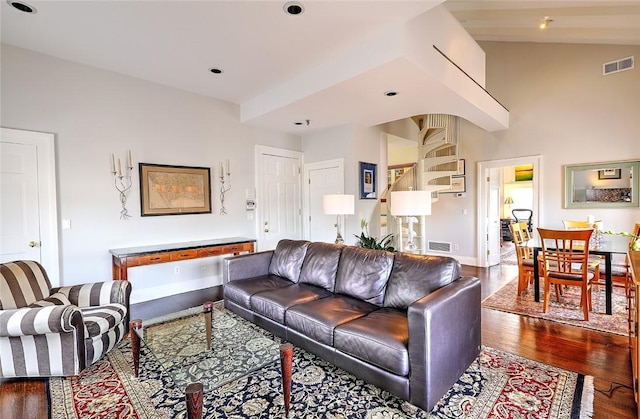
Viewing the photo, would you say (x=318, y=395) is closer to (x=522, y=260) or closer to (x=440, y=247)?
(x=522, y=260)

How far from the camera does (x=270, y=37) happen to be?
300 cm

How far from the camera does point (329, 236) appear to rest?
5.45 m

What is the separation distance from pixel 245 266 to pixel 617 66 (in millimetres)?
6038

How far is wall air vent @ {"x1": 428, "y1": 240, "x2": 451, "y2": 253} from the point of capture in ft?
20.8

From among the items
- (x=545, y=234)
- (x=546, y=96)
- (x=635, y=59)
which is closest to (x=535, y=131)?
(x=546, y=96)

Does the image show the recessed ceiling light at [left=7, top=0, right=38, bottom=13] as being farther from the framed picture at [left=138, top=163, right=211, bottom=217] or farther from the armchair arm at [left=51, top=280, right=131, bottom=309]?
the armchair arm at [left=51, top=280, right=131, bottom=309]

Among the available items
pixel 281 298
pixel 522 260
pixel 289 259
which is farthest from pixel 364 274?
pixel 522 260

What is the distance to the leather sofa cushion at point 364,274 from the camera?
8.32 ft

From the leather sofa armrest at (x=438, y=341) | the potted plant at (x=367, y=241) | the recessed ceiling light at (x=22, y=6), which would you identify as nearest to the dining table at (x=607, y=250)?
the potted plant at (x=367, y=241)

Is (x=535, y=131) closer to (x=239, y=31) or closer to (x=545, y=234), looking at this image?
(x=545, y=234)

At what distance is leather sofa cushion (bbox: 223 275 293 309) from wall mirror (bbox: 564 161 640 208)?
478cm

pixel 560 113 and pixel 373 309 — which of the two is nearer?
pixel 373 309

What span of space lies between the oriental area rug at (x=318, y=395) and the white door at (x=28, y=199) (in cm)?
183

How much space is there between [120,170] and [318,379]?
3.52m
